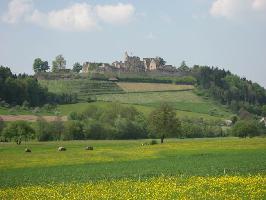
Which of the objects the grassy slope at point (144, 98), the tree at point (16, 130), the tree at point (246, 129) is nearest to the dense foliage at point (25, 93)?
the grassy slope at point (144, 98)

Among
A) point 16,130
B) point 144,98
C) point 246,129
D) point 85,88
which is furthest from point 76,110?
point 246,129

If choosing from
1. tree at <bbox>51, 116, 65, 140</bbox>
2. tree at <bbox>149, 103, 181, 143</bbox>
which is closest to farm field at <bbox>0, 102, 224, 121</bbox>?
tree at <bbox>51, 116, 65, 140</bbox>

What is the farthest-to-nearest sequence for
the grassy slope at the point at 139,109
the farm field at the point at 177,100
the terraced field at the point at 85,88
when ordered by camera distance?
1. the terraced field at the point at 85,88
2. the farm field at the point at 177,100
3. the grassy slope at the point at 139,109

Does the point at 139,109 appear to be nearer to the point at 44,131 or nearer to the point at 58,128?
the point at 58,128

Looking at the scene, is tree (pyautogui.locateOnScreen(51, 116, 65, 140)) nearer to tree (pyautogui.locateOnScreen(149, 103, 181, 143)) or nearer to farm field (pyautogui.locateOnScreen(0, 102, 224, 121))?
farm field (pyautogui.locateOnScreen(0, 102, 224, 121))

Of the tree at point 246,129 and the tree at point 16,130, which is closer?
the tree at point 16,130

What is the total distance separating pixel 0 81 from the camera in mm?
160250

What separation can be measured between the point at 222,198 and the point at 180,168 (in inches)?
795

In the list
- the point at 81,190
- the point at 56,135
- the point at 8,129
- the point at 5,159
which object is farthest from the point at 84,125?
the point at 81,190

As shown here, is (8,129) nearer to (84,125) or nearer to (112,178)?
(84,125)

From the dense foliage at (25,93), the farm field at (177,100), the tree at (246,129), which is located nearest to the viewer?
the tree at (246,129)

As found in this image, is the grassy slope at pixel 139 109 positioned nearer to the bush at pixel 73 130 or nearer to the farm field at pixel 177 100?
the farm field at pixel 177 100

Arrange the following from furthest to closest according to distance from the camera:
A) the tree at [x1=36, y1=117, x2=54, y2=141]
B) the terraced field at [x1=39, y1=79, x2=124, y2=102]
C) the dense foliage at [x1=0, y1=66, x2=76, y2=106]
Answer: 1. the terraced field at [x1=39, y1=79, x2=124, y2=102]
2. the dense foliage at [x1=0, y1=66, x2=76, y2=106]
3. the tree at [x1=36, y1=117, x2=54, y2=141]

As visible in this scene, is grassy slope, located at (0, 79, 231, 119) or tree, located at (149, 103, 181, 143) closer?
tree, located at (149, 103, 181, 143)
